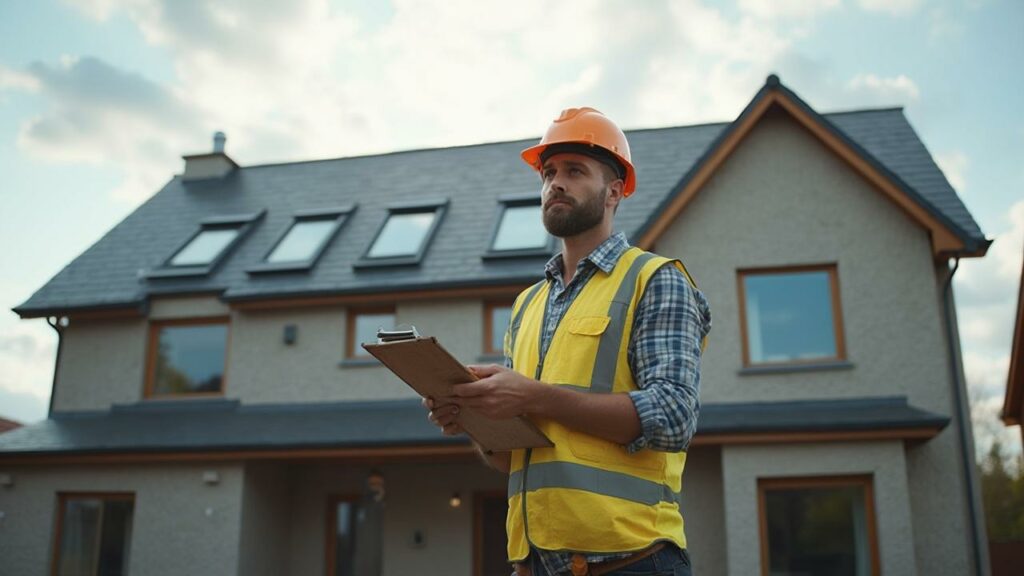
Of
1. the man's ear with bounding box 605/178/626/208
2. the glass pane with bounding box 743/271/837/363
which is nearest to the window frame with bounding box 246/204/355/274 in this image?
the glass pane with bounding box 743/271/837/363

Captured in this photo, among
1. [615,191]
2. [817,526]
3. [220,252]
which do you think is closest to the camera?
[615,191]

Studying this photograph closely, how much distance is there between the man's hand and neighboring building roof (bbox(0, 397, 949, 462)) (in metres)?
8.63

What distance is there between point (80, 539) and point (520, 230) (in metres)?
7.36

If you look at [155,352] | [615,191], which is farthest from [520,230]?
[615,191]

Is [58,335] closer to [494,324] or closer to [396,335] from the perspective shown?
[494,324]

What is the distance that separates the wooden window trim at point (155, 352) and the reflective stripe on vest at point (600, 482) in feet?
39.1

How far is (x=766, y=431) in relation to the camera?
10.4 meters

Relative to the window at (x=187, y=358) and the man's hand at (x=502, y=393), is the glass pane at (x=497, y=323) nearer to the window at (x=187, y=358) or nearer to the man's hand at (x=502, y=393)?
the window at (x=187, y=358)

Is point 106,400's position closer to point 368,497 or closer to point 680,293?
point 368,497

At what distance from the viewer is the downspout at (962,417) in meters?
10.7

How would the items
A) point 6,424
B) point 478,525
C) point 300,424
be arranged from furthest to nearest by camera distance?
point 6,424
point 478,525
point 300,424

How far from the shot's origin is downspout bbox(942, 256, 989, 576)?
423 inches

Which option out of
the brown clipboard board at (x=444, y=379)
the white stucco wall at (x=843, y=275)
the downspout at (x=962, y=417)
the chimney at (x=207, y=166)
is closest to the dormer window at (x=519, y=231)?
the white stucco wall at (x=843, y=275)

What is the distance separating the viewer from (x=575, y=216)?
2623 mm
